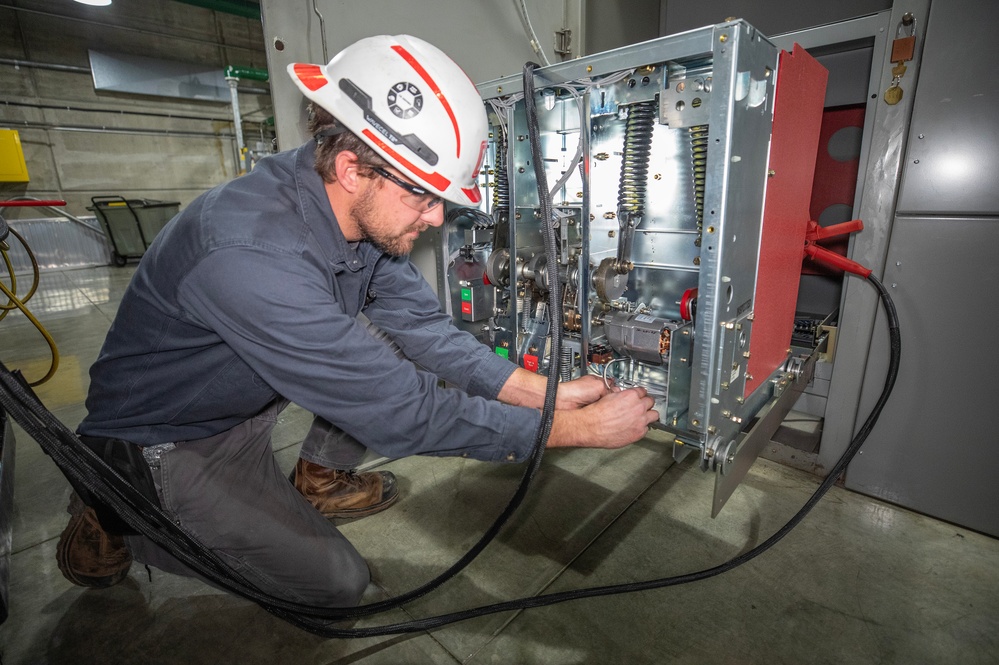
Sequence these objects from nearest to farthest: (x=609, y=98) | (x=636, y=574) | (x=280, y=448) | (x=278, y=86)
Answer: (x=609, y=98) < (x=636, y=574) < (x=278, y=86) < (x=280, y=448)

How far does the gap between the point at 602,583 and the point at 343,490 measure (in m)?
0.86

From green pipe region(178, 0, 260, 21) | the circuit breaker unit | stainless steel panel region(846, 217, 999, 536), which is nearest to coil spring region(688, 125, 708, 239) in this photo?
the circuit breaker unit

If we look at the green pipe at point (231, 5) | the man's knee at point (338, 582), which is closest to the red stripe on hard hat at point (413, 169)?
the man's knee at point (338, 582)

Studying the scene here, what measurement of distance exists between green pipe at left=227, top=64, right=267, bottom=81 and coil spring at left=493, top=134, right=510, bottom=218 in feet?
20.4

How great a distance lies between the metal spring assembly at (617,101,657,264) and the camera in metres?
1.24

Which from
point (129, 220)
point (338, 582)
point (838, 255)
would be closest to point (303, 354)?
point (338, 582)

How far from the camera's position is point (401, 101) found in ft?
2.91

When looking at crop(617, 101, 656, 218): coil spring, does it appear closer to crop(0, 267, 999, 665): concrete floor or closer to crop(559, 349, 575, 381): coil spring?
crop(559, 349, 575, 381): coil spring

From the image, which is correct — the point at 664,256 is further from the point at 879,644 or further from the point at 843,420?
the point at 879,644

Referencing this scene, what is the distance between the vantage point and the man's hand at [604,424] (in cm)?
101

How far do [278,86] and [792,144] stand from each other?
1.40 meters

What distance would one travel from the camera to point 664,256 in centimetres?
135

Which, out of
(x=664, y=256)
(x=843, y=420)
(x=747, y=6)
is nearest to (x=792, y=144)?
(x=664, y=256)

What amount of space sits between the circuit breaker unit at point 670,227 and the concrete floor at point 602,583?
0.35 meters
